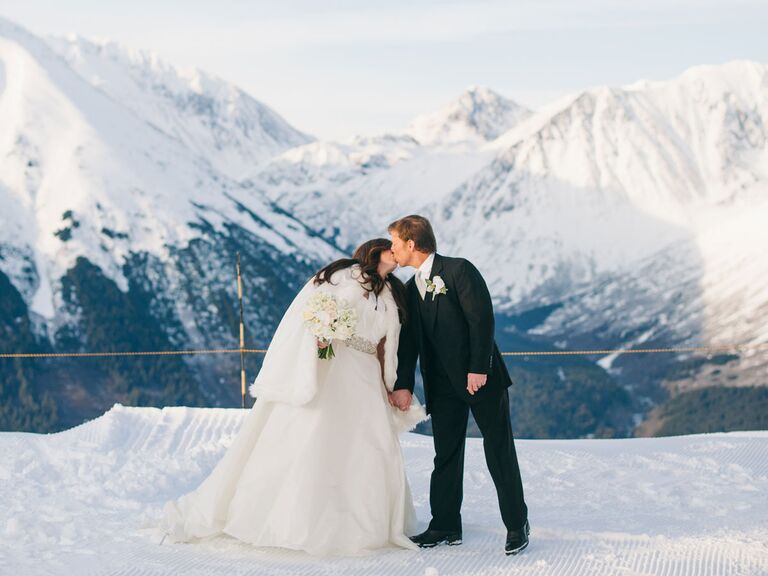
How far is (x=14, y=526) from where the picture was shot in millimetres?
6562

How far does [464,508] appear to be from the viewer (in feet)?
25.0

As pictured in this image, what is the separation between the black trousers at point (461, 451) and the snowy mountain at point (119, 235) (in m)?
98.8

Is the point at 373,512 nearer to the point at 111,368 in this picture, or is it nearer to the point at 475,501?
the point at 475,501

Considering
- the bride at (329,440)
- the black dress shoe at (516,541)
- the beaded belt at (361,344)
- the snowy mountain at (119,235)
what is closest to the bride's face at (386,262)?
the bride at (329,440)

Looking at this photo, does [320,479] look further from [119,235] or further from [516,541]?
[119,235]

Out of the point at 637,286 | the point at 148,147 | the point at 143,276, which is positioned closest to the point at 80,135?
the point at 148,147

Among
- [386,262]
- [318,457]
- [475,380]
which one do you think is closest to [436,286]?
[386,262]

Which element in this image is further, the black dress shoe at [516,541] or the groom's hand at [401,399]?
the groom's hand at [401,399]

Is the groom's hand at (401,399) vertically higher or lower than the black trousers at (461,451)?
higher

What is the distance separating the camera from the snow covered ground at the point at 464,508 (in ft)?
18.9

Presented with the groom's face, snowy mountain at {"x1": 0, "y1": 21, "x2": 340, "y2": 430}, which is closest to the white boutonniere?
the groom's face

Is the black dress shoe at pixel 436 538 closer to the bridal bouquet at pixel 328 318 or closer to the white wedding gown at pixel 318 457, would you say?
the white wedding gown at pixel 318 457

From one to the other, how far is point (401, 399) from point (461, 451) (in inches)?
17.6

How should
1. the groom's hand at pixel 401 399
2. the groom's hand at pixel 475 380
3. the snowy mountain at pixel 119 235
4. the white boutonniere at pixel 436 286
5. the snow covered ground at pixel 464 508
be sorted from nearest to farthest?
the snow covered ground at pixel 464 508 → the groom's hand at pixel 475 380 → the white boutonniere at pixel 436 286 → the groom's hand at pixel 401 399 → the snowy mountain at pixel 119 235
